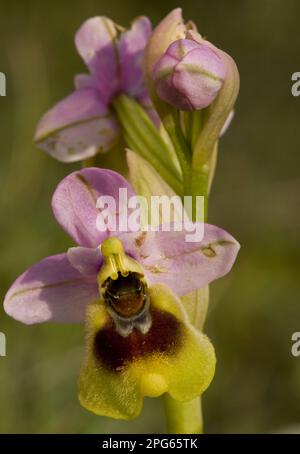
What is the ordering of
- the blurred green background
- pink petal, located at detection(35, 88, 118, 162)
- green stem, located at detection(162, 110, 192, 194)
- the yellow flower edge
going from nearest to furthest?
the yellow flower edge
green stem, located at detection(162, 110, 192, 194)
pink petal, located at detection(35, 88, 118, 162)
the blurred green background

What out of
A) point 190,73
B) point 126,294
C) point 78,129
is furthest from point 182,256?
point 78,129

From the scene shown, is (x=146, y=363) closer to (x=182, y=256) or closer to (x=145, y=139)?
(x=182, y=256)

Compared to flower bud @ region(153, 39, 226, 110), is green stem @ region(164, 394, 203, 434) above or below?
below

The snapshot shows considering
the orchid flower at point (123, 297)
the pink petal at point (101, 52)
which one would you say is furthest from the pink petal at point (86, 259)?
the pink petal at point (101, 52)

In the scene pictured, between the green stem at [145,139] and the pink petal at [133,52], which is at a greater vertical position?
the pink petal at [133,52]

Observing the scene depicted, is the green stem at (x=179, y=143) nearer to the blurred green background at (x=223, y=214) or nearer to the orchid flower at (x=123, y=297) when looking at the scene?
the orchid flower at (x=123, y=297)

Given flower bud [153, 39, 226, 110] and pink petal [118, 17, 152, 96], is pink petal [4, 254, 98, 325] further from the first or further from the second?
pink petal [118, 17, 152, 96]

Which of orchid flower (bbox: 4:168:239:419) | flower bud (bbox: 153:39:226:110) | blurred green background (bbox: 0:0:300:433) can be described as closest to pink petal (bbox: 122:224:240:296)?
orchid flower (bbox: 4:168:239:419)

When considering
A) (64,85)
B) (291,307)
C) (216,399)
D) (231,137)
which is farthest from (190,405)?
(64,85)

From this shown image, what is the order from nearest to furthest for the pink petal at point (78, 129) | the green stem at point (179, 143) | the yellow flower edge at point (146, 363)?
1. the yellow flower edge at point (146, 363)
2. the green stem at point (179, 143)
3. the pink petal at point (78, 129)
